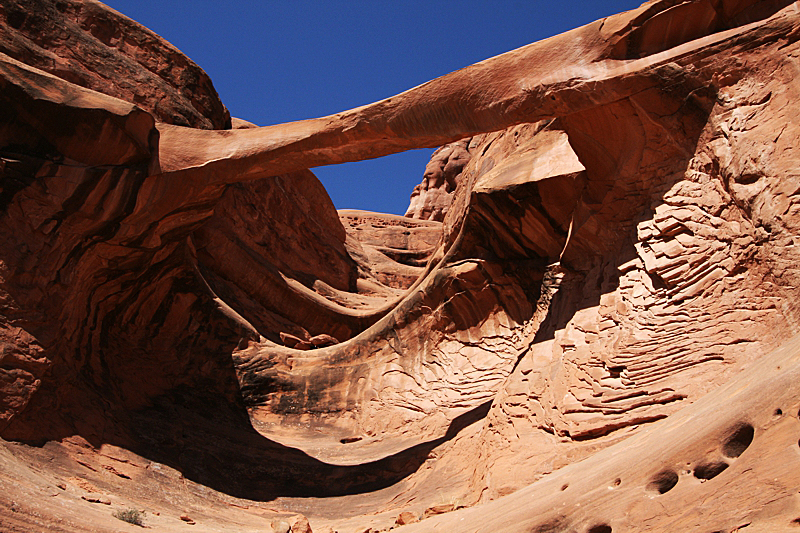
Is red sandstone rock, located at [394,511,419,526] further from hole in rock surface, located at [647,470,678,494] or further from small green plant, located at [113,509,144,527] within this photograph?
hole in rock surface, located at [647,470,678,494]

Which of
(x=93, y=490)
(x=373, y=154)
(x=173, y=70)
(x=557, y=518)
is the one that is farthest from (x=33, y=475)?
(x=173, y=70)

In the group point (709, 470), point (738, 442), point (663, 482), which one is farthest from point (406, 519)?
point (738, 442)

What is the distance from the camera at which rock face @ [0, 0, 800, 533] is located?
4754 mm

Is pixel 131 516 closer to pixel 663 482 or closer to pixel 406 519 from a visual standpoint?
A: pixel 406 519

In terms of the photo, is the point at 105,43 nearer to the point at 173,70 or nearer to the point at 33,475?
the point at 173,70

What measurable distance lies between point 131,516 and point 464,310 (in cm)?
597

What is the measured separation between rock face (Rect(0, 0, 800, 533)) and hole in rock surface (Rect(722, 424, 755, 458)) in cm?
1

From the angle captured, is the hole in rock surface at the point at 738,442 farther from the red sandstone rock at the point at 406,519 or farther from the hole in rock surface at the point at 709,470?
the red sandstone rock at the point at 406,519

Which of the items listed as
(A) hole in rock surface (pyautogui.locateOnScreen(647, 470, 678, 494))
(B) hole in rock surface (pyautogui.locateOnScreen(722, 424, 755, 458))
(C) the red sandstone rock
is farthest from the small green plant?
(B) hole in rock surface (pyautogui.locateOnScreen(722, 424, 755, 458))

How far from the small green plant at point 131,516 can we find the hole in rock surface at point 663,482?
13.1ft

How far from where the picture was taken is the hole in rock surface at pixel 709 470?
10.7 feet

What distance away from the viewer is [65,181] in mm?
7270

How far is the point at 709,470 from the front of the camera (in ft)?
10.8

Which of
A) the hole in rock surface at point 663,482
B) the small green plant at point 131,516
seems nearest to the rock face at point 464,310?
the hole in rock surface at point 663,482
